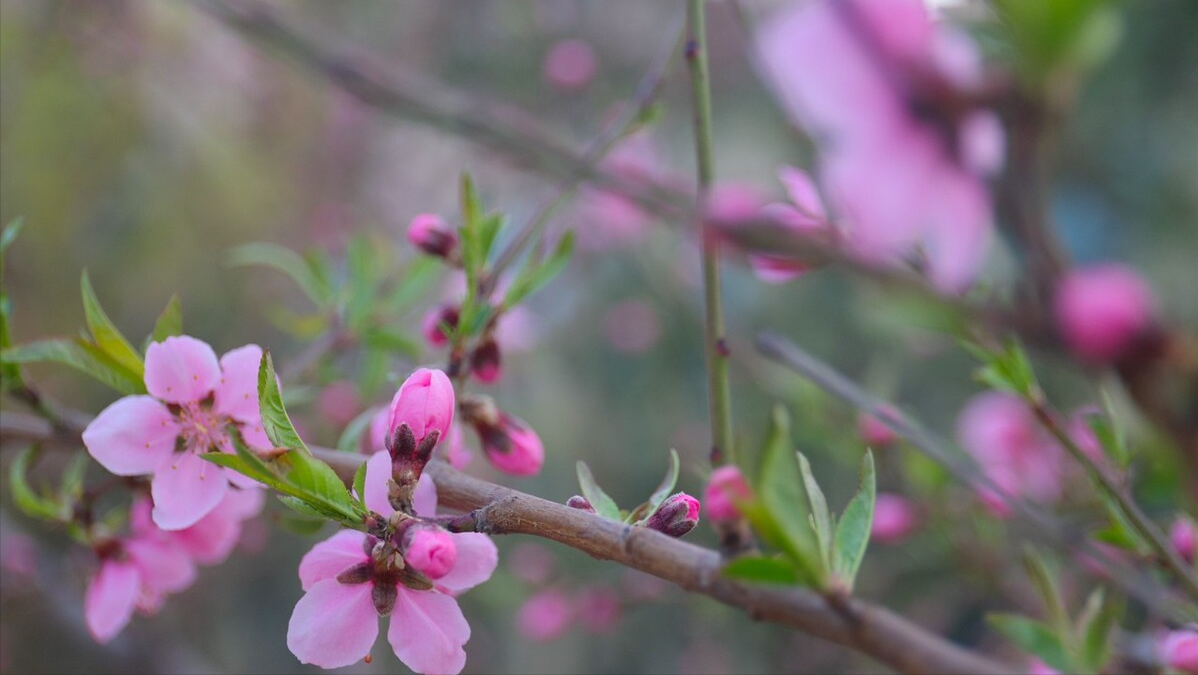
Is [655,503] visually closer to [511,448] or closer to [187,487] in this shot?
[511,448]

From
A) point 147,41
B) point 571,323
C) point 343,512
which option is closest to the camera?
point 343,512

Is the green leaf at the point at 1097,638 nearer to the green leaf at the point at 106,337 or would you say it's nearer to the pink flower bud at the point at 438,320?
the pink flower bud at the point at 438,320

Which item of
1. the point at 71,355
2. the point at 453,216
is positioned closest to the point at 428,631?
the point at 71,355

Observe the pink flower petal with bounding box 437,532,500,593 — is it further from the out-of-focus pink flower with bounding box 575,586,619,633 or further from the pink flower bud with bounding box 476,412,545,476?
the out-of-focus pink flower with bounding box 575,586,619,633

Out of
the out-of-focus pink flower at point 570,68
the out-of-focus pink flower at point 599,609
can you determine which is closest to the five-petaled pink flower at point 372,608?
the out-of-focus pink flower at point 599,609

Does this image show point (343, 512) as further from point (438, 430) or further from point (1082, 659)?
point (1082, 659)

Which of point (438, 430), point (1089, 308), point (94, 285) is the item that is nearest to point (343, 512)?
point (438, 430)
